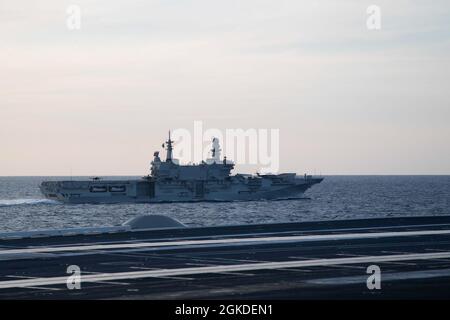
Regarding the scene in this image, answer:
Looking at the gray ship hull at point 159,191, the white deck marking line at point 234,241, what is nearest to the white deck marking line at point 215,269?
the white deck marking line at point 234,241

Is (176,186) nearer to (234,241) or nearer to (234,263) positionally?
(234,241)

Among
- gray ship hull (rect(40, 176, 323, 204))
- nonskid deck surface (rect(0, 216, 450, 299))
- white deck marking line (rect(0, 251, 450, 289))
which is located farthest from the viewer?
gray ship hull (rect(40, 176, 323, 204))

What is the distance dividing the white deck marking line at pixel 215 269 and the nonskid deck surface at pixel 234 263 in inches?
1.4

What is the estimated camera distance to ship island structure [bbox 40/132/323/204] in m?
146

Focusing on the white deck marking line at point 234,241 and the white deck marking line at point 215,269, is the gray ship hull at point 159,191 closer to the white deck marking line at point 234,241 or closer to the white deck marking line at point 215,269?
the white deck marking line at point 234,241

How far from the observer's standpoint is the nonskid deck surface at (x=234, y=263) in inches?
1039

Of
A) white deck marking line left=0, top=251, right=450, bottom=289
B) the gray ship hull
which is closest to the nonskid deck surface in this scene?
white deck marking line left=0, top=251, right=450, bottom=289

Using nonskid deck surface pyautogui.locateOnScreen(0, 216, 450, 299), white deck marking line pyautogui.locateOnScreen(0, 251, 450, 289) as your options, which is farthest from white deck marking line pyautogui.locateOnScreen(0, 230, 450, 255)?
white deck marking line pyautogui.locateOnScreen(0, 251, 450, 289)

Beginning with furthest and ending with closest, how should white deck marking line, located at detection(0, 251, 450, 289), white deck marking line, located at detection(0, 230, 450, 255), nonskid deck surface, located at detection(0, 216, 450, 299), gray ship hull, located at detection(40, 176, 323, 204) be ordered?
gray ship hull, located at detection(40, 176, 323, 204) → white deck marking line, located at detection(0, 230, 450, 255) → white deck marking line, located at detection(0, 251, 450, 289) → nonskid deck surface, located at detection(0, 216, 450, 299)

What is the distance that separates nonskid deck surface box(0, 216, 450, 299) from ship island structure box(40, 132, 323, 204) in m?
94.1

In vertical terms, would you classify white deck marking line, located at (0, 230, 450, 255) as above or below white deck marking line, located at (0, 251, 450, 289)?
below

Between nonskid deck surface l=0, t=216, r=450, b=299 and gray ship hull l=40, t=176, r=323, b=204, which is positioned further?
gray ship hull l=40, t=176, r=323, b=204

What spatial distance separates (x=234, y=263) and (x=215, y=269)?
2464 mm

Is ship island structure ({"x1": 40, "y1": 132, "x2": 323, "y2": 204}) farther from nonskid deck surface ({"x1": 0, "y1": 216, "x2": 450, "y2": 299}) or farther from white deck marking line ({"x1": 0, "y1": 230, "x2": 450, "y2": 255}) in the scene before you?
white deck marking line ({"x1": 0, "y1": 230, "x2": 450, "y2": 255})
